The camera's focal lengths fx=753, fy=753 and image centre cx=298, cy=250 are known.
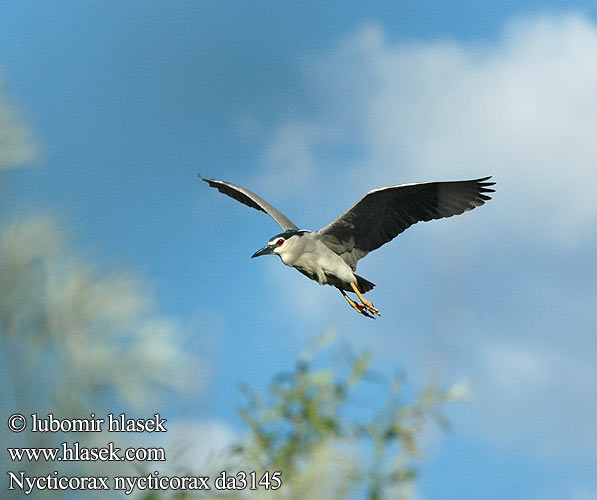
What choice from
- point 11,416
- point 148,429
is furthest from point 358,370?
point 11,416

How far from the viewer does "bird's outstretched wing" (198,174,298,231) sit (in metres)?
6.94

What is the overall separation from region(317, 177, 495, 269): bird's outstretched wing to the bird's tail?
0.31 metres

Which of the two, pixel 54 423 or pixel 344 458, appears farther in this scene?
pixel 54 423

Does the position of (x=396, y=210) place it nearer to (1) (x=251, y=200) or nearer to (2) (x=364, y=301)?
(2) (x=364, y=301)

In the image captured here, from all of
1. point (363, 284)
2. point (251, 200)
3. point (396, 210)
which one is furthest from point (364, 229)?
point (251, 200)

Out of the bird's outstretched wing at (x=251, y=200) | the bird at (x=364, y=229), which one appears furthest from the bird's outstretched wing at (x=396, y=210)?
the bird's outstretched wing at (x=251, y=200)

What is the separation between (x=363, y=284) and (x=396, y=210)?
0.74 m

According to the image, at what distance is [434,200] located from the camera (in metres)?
5.80

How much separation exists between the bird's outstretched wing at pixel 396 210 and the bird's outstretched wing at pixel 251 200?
3.05 ft

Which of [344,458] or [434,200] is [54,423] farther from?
[434,200]

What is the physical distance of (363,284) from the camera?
620 cm

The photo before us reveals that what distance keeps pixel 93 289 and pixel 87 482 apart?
57.1 inches

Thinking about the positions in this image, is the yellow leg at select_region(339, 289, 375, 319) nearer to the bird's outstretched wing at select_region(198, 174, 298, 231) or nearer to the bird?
the bird

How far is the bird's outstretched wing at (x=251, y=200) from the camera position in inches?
273
